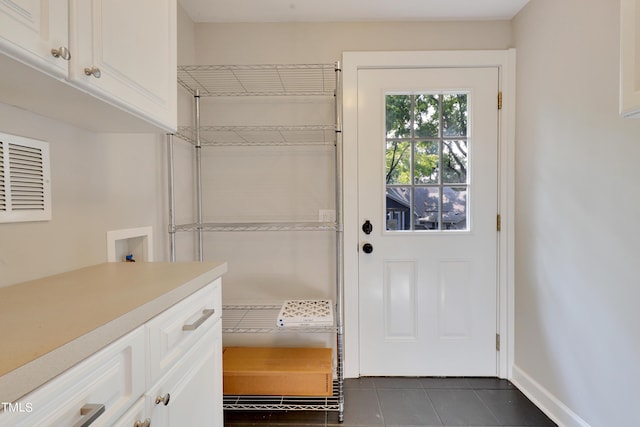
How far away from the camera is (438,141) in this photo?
6.34 ft

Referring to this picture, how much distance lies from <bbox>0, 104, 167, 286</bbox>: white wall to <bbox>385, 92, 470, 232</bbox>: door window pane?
1376mm

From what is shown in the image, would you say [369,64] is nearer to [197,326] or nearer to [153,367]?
[197,326]

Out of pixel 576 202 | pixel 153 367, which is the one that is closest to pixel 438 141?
pixel 576 202

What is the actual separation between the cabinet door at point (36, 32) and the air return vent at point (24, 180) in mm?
363

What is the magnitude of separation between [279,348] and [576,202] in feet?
5.81

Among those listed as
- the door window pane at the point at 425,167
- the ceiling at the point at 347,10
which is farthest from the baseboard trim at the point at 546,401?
the ceiling at the point at 347,10

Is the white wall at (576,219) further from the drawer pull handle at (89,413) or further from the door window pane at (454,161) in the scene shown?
the drawer pull handle at (89,413)

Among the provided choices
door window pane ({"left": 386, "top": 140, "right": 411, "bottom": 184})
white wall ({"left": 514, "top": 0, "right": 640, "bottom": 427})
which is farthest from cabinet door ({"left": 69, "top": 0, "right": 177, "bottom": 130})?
white wall ({"left": 514, "top": 0, "right": 640, "bottom": 427})

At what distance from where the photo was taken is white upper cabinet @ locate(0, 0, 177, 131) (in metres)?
0.61

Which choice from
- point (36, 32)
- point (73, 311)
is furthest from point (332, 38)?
point (73, 311)

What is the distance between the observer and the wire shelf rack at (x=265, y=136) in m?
1.87

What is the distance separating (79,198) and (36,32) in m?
0.62

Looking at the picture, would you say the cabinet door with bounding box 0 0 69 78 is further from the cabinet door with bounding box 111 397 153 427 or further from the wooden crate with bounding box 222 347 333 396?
the wooden crate with bounding box 222 347 333 396

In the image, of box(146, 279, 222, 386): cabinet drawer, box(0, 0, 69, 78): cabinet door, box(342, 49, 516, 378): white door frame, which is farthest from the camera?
box(342, 49, 516, 378): white door frame
